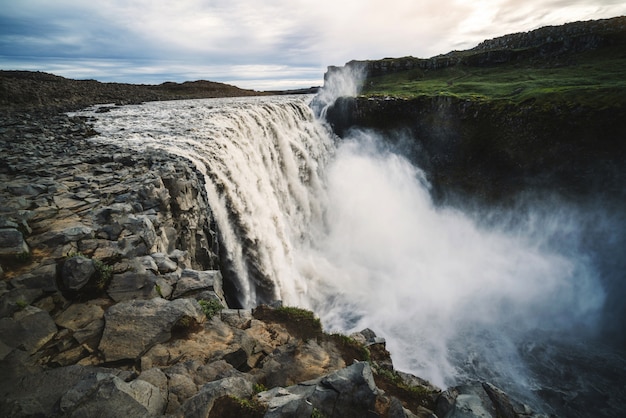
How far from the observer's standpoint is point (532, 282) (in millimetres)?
26344

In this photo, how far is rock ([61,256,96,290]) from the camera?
6.56m

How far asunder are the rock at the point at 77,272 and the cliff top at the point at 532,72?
43691 millimetres

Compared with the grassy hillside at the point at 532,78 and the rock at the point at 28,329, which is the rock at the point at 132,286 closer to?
the rock at the point at 28,329

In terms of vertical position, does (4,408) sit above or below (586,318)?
above

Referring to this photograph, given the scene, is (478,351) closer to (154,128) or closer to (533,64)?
(154,128)

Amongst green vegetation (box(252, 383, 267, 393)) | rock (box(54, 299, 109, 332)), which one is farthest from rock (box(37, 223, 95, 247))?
green vegetation (box(252, 383, 267, 393))

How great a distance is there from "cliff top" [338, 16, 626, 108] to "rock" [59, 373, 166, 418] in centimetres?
4349

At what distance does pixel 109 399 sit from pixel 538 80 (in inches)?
2382

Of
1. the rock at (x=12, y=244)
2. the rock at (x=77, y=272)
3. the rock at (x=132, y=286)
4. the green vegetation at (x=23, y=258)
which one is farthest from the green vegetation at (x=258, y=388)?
the rock at (x=12, y=244)

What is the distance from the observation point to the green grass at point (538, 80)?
3369 centimetres

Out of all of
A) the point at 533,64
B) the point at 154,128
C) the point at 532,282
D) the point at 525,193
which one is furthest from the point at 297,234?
the point at 533,64

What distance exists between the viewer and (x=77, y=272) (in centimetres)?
666

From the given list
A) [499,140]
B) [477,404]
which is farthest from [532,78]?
[477,404]

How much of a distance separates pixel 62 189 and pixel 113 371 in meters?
8.50
